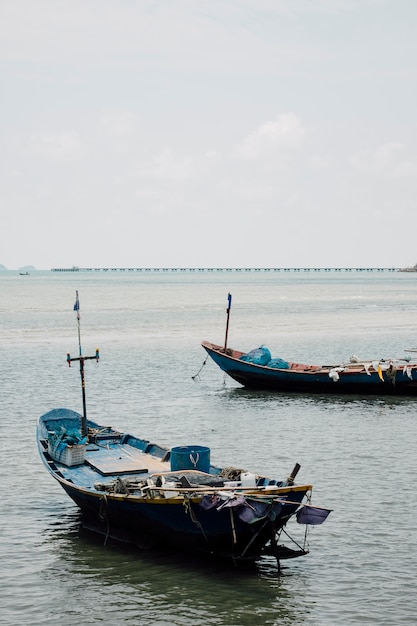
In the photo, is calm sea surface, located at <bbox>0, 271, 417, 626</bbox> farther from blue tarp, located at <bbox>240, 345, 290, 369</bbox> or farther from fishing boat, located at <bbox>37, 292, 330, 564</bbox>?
blue tarp, located at <bbox>240, 345, 290, 369</bbox>

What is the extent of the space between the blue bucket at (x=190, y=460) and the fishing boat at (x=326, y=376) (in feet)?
64.3

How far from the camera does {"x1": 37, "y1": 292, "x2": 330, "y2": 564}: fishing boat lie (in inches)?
599

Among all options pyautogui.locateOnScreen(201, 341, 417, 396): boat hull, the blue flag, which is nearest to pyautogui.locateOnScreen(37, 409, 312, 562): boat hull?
the blue flag

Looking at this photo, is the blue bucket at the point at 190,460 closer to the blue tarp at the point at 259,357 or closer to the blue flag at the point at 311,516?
the blue flag at the point at 311,516

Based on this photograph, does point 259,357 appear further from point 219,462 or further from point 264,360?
point 219,462

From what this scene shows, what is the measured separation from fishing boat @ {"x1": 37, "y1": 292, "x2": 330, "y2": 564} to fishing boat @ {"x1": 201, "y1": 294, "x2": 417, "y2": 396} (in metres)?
18.2

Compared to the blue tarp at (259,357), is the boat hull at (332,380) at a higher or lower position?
lower

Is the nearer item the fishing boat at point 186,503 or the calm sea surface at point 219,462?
the calm sea surface at point 219,462

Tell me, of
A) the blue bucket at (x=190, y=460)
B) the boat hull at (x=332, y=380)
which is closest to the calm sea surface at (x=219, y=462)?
the boat hull at (x=332, y=380)

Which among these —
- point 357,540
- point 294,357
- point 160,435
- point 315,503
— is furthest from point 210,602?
point 294,357

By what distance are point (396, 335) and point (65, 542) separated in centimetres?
5174

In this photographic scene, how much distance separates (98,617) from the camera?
47.5ft

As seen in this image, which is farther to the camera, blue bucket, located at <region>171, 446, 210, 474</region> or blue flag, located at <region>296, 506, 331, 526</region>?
blue bucket, located at <region>171, 446, 210, 474</region>

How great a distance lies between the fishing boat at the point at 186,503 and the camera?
599 inches
